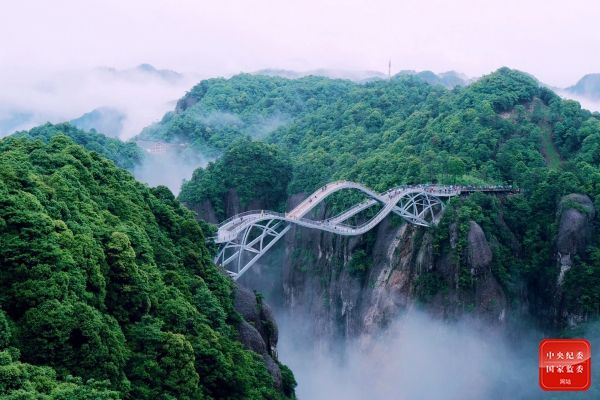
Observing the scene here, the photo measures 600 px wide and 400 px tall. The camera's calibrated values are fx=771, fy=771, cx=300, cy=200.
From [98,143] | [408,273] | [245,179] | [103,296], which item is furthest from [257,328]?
[98,143]

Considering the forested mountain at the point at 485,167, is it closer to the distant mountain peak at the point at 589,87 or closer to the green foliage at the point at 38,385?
the green foliage at the point at 38,385

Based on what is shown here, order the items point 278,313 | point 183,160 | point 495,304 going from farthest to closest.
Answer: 1. point 183,160
2. point 278,313
3. point 495,304

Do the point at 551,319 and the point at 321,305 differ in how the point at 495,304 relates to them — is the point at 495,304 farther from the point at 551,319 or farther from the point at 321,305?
the point at 321,305

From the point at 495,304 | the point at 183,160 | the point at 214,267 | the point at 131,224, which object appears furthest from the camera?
the point at 183,160

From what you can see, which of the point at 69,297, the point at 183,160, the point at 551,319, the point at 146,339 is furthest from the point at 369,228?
the point at 183,160

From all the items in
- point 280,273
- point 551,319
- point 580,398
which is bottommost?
point 580,398

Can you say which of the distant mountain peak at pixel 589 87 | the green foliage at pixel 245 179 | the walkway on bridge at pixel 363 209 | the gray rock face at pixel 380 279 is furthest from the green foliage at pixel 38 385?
the distant mountain peak at pixel 589 87

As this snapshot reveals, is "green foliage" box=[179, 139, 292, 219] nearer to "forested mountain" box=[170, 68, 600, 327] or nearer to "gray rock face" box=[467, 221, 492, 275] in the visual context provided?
"forested mountain" box=[170, 68, 600, 327]
